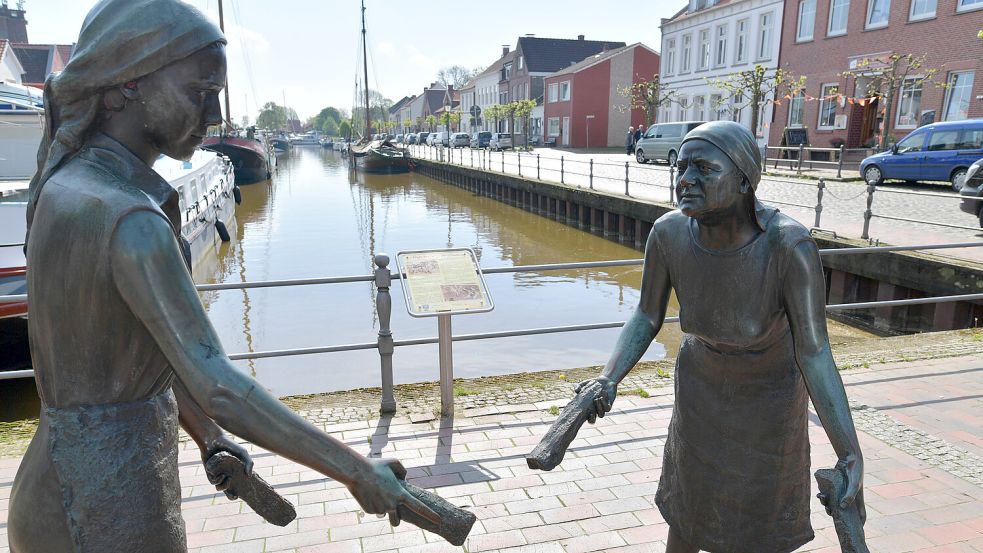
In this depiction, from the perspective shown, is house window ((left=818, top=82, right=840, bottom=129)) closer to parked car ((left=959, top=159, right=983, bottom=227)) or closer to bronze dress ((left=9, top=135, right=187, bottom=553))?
parked car ((left=959, top=159, right=983, bottom=227))

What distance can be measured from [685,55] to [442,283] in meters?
36.5

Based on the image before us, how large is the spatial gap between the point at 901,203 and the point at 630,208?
19.3 ft

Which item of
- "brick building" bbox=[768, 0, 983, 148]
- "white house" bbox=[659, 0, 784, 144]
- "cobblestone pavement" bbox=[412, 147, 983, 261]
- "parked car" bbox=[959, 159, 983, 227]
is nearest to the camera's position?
"cobblestone pavement" bbox=[412, 147, 983, 261]

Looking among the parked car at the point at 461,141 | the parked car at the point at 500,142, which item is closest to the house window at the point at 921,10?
the parked car at the point at 500,142

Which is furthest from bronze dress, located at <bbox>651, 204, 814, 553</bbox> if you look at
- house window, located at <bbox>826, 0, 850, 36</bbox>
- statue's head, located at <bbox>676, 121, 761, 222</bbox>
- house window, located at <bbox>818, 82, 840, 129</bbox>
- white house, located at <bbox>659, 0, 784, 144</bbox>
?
house window, located at <bbox>826, 0, 850, 36</bbox>

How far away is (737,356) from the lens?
2236mm

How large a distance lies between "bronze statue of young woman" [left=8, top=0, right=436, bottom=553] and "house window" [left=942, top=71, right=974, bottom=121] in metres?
26.2

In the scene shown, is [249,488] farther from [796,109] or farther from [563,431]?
[796,109]

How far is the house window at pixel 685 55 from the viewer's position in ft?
122

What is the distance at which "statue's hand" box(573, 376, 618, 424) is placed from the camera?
7.27 feet

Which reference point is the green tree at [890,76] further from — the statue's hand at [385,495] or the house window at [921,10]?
the statue's hand at [385,495]

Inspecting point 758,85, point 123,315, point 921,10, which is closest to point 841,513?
point 123,315

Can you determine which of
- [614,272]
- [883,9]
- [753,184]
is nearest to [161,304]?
[753,184]

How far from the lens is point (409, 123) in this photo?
105625 mm
